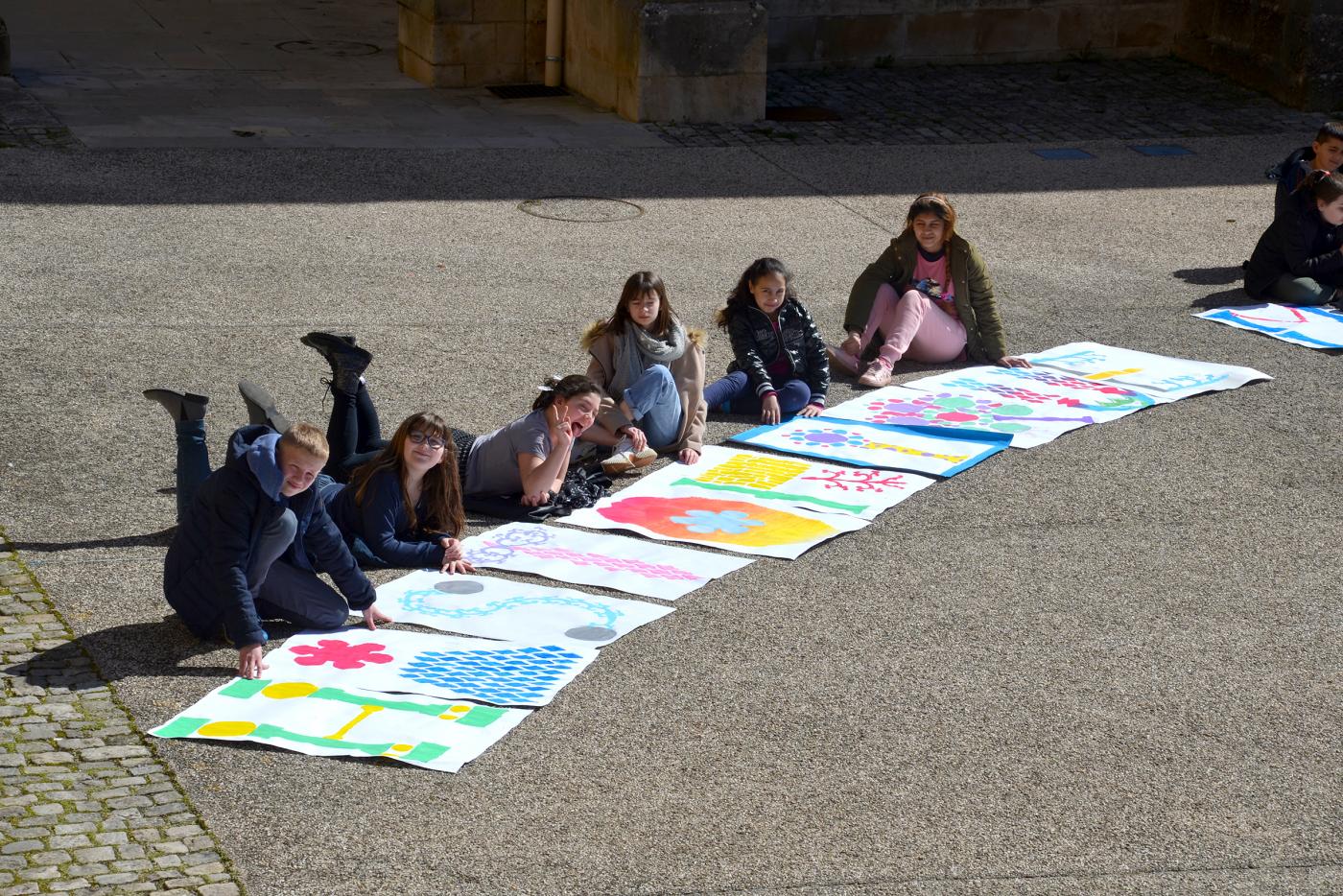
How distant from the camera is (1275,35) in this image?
17.1 metres

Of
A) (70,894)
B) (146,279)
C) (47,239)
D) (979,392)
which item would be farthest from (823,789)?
(47,239)

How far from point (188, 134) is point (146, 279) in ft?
12.4

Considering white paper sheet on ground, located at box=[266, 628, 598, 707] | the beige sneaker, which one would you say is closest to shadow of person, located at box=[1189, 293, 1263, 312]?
the beige sneaker

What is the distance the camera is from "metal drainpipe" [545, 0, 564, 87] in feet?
53.9

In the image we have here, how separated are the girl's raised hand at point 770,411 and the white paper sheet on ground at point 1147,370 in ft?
6.37

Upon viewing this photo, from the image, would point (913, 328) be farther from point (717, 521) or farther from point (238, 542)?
point (238, 542)

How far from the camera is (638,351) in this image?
339 inches

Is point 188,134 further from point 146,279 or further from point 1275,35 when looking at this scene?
point 1275,35

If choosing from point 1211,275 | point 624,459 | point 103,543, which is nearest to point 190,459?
point 103,543

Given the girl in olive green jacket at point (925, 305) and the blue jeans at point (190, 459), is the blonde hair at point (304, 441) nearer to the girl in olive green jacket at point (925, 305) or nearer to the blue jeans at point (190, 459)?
the blue jeans at point (190, 459)

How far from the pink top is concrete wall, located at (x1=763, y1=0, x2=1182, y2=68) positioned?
7.59 metres

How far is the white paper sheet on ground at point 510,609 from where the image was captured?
22.0ft

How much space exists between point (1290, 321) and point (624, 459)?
5052 mm

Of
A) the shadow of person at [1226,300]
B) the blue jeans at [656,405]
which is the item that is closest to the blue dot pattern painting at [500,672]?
the blue jeans at [656,405]
